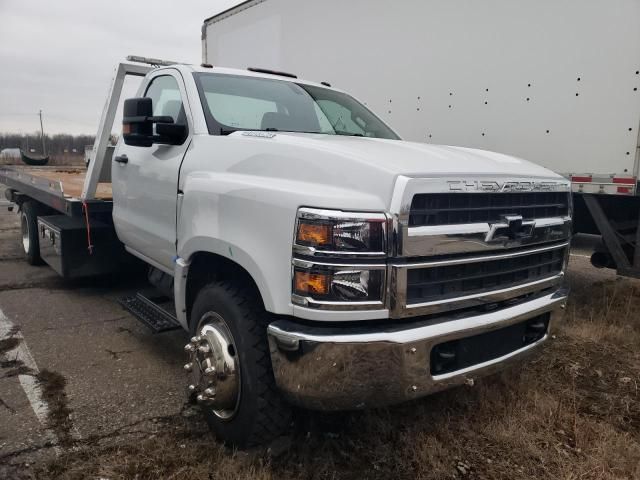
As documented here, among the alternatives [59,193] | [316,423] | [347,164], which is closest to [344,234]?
[347,164]

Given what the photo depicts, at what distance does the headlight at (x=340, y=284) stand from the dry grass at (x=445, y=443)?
3.17 ft

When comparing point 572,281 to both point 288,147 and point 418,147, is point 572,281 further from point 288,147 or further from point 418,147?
point 288,147

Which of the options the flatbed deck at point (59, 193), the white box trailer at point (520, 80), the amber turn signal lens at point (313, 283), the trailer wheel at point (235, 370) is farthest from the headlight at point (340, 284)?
the flatbed deck at point (59, 193)

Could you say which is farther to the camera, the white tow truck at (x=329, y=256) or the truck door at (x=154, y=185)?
the truck door at (x=154, y=185)

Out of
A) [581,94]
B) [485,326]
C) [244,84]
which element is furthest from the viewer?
[581,94]

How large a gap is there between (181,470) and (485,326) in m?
1.64

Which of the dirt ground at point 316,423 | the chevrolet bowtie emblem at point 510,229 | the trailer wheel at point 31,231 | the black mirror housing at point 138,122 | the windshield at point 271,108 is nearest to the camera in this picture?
the chevrolet bowtie emblem at point 510,229

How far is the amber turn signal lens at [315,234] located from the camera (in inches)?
84.3

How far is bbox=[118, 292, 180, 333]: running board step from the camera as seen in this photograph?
11.5 feet

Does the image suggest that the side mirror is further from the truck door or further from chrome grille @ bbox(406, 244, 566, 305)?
chrome grille @ bbox(406, 244, 566, 305)

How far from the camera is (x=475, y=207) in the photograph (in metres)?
2.47

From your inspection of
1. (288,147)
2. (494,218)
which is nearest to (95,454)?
(288,147)

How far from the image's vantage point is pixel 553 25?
456cm

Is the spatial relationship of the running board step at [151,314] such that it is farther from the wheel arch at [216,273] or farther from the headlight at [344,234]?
the headlight at [344,234]
